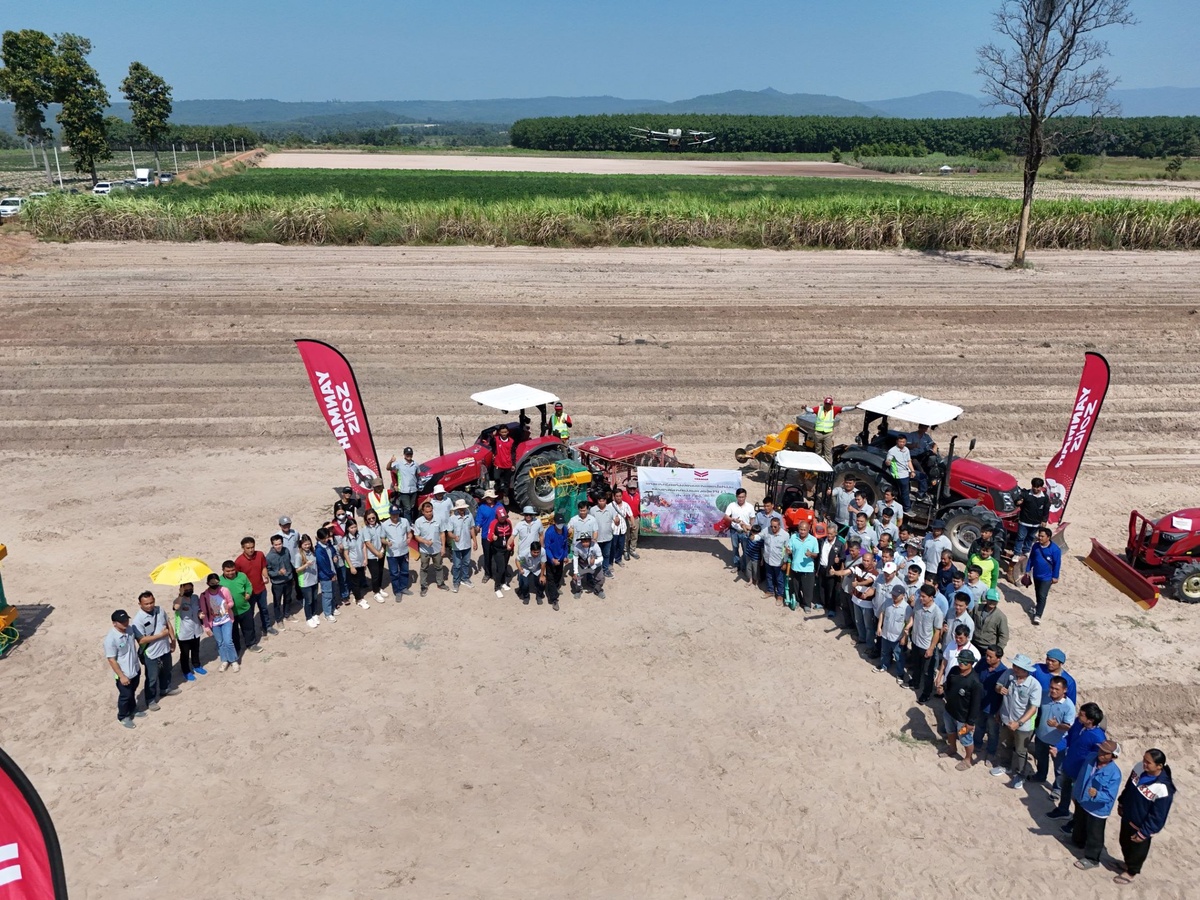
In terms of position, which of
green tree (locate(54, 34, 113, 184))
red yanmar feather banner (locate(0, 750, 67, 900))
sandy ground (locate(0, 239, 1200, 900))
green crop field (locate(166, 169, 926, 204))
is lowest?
sandy ground (locate(0, 239, 1200, 900))

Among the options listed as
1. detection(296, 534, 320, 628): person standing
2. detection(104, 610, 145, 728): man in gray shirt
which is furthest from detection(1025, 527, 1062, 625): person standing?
detection(104, 610, 145, 728): man in gray shirt

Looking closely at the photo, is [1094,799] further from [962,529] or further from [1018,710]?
[962,529]

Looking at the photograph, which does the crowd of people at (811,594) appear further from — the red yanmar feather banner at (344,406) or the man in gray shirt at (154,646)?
the red yanmar feather banner at (344,406)

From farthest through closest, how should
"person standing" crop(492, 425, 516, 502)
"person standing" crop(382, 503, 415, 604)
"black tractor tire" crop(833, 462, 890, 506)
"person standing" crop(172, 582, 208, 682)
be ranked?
"person standing" crop(492, 425, 516, 502), "black tractor tire" crop(833, 462, 890, 506), "person standing" crop(382, 503, 415, 604), "person standing" crop(172, 582, 208, 682)

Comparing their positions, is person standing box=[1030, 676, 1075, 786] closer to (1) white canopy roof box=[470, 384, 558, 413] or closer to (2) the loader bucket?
(2) the loader bucket

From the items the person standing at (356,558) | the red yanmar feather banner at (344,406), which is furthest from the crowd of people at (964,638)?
the red yanmar feather banner at (344,406)

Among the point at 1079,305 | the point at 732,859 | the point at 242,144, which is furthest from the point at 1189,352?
the point at 242,144
